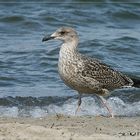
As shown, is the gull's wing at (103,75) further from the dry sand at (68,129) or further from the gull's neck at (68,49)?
the dry sand at (68,129)

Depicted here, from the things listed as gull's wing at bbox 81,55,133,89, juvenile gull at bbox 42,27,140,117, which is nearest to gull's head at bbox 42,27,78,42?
juvenile gull at bbox 42,27,140,117

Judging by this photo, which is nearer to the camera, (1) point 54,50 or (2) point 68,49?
(2) point 68,49

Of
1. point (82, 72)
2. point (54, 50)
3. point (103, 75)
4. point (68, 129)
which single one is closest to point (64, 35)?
point (82, 72)

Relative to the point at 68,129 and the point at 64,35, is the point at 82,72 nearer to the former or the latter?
the point at 64,35

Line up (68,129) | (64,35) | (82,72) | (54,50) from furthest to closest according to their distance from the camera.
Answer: (54,50) < (64,35) < (82,72) < (68,129)

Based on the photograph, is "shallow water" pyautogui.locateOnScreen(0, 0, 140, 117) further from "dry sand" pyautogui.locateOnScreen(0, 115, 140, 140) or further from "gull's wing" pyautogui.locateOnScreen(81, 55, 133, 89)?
"dry sand" pyautogui.locateOnScreen(0, 115, 140, 140)

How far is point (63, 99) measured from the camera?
38.0ft

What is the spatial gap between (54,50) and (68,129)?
7915mm

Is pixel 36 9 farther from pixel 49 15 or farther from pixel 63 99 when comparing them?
pixel 63 99

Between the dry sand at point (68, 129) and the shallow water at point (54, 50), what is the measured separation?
1884 mm

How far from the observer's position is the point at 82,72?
31.4 ft

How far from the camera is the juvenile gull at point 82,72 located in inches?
372

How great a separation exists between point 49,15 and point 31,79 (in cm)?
628

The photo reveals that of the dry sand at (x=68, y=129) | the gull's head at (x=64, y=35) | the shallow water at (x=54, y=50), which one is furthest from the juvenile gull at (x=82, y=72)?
the dry sand at (x=68, y=129)
